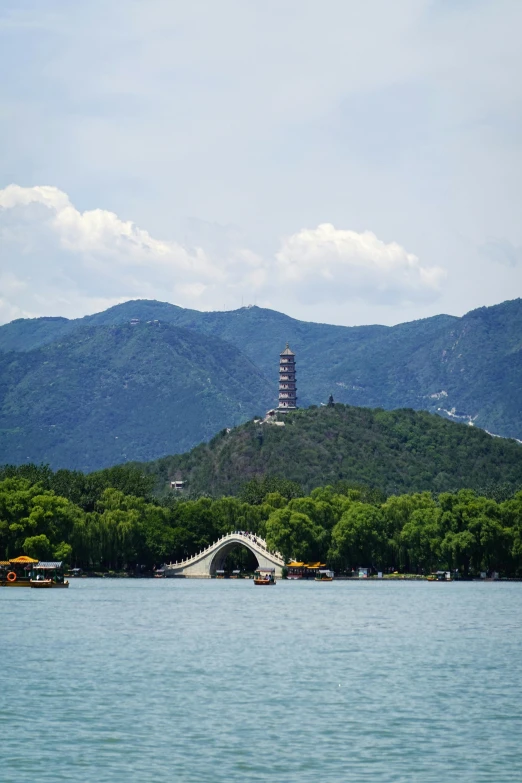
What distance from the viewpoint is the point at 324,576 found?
14888cm

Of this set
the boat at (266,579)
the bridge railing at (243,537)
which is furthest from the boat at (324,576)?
the bridge railing at (243,537)

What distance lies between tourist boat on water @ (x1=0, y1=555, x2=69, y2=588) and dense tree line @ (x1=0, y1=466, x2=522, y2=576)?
345 centimetres

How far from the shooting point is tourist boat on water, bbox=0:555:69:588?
122125 millimetres

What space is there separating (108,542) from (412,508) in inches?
1373

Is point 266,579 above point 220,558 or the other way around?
the other way around

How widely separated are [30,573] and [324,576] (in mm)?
34921

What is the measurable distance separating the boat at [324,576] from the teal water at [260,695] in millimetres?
54481

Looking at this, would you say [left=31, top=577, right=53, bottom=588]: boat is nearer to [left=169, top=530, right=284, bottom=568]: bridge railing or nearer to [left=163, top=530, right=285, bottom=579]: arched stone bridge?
[left=163, top=530, right=285, bottom=579]: arched stone bridge

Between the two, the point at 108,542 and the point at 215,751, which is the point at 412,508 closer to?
the point at 108,542

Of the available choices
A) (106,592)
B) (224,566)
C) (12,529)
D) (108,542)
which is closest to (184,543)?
(224,566)

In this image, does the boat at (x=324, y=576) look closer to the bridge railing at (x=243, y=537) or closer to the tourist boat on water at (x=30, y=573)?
the bridge railing at (x=243, y=537)

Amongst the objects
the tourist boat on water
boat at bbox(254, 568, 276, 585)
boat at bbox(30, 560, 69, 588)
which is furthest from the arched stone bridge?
boat at bbox(30, 560, 69, 588)

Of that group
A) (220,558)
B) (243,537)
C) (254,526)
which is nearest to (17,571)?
(243,537)

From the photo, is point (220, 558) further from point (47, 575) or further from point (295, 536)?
point (47, 575)
